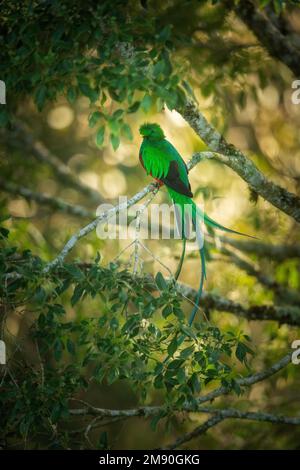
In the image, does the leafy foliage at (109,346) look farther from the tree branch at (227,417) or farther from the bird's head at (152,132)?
the bird's head at (152,132)

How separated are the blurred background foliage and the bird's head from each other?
0.69ft

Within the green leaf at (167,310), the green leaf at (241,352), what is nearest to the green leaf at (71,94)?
the green leaf at (167,310)

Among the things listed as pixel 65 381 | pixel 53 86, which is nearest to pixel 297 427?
pixel 65 381

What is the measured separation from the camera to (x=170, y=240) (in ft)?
16.6

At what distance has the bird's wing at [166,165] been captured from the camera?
9.80ft

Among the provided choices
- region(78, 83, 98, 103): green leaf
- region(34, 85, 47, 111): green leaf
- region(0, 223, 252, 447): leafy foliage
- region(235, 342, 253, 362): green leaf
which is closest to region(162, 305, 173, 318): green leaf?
region(0, 223, 252, 447): leafy foliage

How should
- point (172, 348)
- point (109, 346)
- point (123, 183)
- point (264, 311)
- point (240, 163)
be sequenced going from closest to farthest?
point (172, 348) → point (109, 346) → point (240, 163) → point (264, 311) → point (123, 183)

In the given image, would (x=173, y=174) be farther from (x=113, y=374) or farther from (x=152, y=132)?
(x=113, y=374)

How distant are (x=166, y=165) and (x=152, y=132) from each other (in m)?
0.30

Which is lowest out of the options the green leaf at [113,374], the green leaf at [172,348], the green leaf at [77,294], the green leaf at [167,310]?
the green leaf at [113,374]

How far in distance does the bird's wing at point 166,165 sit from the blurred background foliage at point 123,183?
0.27 metres

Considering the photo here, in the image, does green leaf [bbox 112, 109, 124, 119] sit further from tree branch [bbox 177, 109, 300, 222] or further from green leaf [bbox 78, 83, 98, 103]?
tree branch [bbox 177, 109, 300, 222]

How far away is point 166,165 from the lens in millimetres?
3061

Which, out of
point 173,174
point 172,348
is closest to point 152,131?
point 173,174
